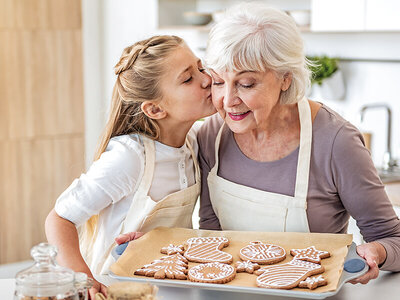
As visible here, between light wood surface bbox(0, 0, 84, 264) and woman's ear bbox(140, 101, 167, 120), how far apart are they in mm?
2471

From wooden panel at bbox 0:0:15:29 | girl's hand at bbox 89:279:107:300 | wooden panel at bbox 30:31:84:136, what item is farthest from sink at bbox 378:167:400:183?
wooden panel at bbox 0:0:15:29

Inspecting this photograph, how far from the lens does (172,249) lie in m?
1.52

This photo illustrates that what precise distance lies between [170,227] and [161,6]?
8.43 feet

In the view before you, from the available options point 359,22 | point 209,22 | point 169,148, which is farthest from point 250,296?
point 209,22

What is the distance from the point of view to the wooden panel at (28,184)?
4.09 meters

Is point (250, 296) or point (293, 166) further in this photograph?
point (293, 166)

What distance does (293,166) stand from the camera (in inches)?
67.5

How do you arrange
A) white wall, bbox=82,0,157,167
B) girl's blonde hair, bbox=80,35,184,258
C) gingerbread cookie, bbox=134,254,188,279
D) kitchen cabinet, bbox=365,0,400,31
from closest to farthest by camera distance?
1. gingerbread cookie, bbox=134,254,188,279
2. girl's blonde hair, bbox=80,35,184,258
3. kitchen cabinet, bbox=365,0,400,31
4. white wall, bbox=82,0,157,167

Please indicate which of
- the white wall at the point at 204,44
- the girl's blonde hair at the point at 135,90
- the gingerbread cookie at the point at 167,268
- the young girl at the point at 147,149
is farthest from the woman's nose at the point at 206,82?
the white wall at the point at 204,44

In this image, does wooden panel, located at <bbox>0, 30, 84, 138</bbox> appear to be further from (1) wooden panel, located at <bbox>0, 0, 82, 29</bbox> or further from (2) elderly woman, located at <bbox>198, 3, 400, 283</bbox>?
(2) elderly woman, located at <bbox>198, 3, 400, 283</bbox>

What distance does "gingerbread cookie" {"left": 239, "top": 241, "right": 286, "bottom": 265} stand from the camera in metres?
1.44

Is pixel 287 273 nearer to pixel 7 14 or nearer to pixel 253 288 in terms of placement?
pixel 253 288

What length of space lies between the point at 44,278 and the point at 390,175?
7.48 feet

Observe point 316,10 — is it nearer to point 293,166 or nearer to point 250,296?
point 293,166
